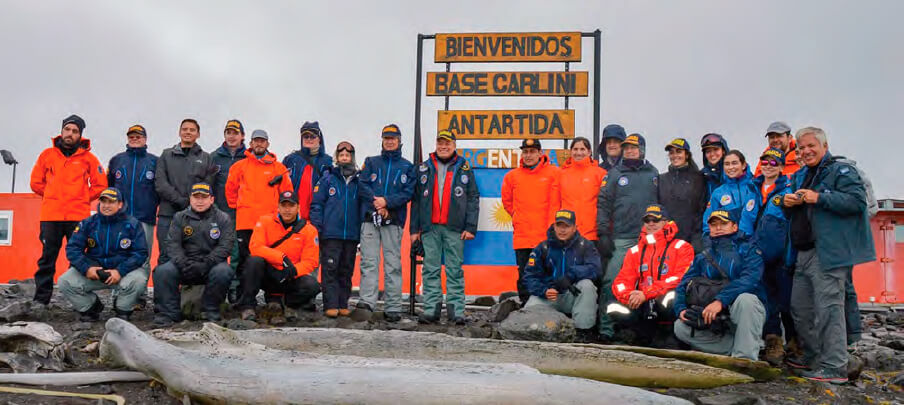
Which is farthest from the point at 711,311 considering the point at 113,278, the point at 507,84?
the point at 113,278

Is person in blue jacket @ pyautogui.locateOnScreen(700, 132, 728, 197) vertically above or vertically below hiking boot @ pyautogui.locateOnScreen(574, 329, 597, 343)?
above

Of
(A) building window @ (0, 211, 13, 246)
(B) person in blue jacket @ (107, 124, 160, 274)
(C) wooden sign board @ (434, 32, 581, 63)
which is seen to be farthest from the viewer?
(A) building window @ (0, 211, 13, 246)

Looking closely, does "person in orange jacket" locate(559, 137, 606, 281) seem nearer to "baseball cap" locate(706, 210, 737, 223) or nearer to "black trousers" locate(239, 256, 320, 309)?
"baseball cap" locate(706, 210, 737, 223)

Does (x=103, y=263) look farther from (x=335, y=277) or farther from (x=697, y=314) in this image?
(x=697, y=314)

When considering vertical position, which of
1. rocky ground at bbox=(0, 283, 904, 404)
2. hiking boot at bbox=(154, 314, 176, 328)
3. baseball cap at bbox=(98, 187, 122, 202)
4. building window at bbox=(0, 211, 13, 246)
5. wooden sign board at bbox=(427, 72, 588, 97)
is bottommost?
rocky ground at bbox=(0, 283, 904, 404)

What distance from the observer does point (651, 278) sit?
640 cm

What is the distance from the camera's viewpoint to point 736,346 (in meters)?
5.48

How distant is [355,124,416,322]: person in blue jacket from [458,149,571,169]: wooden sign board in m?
1.79

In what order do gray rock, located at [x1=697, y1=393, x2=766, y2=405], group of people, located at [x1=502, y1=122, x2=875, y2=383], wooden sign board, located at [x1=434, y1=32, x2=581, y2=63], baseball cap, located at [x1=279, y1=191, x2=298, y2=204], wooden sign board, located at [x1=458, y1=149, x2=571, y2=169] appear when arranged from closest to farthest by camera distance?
gray rock, located at [x1=697, y1=393, x2=766, y2=405] < group of people, located at [x1=502, y1=122, x2=875, y2=383] < baseball cap, located at [x1=279, y1=191, x2=298, y2=204] < wooden sign board, located at [x1=434, y1=32, x2=581, y2=63] < wooden sign board, located at [x1=458, y1=149, x2=571, y2=169]

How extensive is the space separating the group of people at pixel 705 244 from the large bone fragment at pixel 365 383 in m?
2.43

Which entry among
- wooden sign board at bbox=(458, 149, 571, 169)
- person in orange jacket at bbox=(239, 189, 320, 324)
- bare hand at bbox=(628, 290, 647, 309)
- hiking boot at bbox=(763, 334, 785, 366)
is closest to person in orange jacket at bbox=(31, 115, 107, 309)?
person in orange jacket at bbox=(239, 189, 320, 324)

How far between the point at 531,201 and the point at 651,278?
1852 mm

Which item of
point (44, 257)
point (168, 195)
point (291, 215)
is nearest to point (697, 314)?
point (291, 215)

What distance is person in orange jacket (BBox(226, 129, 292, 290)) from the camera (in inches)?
315
